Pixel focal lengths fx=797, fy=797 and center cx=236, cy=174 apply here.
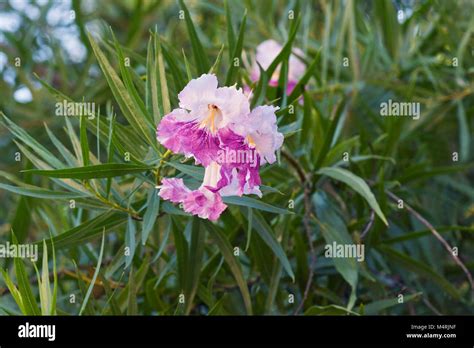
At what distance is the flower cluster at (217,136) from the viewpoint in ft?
2.22

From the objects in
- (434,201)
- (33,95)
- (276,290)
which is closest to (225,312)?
(276,290)

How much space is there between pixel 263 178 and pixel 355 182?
0.45 ft

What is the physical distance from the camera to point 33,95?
1.57 meters

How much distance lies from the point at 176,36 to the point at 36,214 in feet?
2.71

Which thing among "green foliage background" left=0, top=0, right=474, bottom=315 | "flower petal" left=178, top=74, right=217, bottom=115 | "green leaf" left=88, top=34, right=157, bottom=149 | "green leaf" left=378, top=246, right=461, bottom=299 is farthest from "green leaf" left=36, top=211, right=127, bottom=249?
"green leaf" left=378, top=246, right=461, bottom=299

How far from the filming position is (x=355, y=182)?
932mm

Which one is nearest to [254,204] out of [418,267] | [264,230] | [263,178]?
[264,230]

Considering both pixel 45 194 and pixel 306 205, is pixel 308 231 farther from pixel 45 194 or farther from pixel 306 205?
pixel 45 194

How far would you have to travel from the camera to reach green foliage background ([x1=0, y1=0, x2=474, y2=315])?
0.83 meters

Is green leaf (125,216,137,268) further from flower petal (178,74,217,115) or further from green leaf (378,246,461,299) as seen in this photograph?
green leaf (378,246,461,299)

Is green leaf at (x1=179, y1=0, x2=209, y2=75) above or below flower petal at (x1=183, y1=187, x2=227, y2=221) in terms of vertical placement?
above

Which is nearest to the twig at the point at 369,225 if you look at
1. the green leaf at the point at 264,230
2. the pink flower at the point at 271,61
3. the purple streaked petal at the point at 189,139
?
the green leaf at the point at 264,230

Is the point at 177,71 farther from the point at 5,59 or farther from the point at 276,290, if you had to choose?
the point at 5,59

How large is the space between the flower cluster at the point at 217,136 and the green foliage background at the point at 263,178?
56mm
